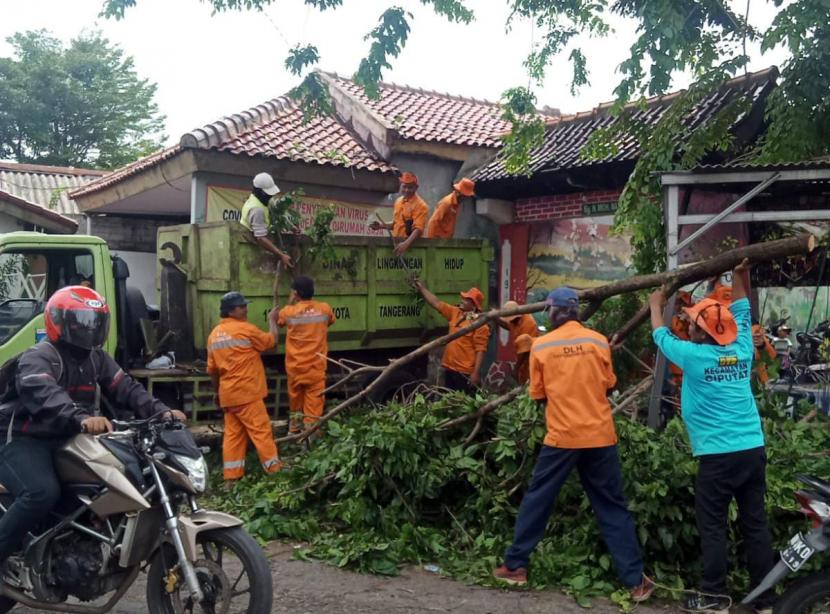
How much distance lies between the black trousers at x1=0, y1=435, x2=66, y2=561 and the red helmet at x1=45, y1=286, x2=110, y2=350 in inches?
19.4

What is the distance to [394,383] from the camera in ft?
30.3

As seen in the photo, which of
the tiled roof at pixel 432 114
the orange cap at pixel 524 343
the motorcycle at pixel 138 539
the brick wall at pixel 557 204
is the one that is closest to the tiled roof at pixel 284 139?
the tiled roof at pixel 432 114

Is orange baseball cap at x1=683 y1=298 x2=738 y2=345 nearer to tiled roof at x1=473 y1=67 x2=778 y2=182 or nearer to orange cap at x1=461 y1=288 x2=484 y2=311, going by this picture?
Answer: orange cap at x1=461 y1=288 x2=484 y2=311

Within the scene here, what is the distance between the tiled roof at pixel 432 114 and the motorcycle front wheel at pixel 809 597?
10.5m

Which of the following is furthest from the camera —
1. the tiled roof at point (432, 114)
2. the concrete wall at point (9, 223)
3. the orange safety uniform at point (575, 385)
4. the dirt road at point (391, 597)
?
the concrete wall at point (9, 223)

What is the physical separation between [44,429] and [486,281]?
6772mm

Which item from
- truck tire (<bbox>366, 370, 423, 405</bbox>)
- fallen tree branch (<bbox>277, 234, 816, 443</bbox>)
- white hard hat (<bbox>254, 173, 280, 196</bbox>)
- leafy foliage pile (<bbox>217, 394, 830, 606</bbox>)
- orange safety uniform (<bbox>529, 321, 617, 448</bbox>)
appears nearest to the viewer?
orange safety uniform (<bbox>529, 321, 617, 448</bbox>)

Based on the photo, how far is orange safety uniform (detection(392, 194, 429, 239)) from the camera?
9.86m

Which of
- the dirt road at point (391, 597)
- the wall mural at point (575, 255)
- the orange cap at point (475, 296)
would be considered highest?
the wall mural at point (575, 255)

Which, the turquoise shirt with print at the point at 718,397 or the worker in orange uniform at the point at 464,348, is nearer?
the turquoise shirt with print at the point at 718,397

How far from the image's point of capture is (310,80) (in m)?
8.46

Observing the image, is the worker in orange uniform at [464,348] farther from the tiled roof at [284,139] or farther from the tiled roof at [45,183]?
the tiled roof at [45,183]

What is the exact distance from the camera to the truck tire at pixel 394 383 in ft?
29.6

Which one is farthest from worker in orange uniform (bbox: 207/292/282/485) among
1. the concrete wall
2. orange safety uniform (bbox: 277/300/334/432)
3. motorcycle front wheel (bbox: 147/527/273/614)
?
the concrete wall
